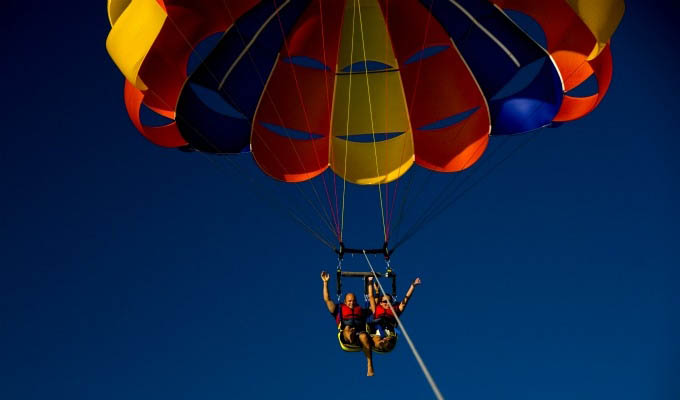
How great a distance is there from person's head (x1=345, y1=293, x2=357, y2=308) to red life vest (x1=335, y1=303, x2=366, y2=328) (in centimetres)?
6

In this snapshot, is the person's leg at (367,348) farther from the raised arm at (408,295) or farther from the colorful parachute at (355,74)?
the colorful parachute at (355,74)

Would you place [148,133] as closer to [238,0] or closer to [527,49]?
[238,0]

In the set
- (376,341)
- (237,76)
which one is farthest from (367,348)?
(237,76)

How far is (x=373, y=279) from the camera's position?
935cm

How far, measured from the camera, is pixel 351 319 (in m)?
9.12

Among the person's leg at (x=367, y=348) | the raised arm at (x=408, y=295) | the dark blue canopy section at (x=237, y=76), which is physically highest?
the dark blue canopy section at (x=237, y=76)

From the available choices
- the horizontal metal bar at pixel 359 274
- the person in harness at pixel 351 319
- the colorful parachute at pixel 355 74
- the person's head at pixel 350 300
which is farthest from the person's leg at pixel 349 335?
the colorful parachute at pixel 355 74

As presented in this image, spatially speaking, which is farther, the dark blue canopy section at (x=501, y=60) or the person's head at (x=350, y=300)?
the dark blue canopy section at (x=501, y=60)

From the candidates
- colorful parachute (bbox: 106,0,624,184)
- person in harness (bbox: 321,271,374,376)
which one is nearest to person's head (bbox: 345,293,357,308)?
person in harness (bbox: 321,271,374,376)

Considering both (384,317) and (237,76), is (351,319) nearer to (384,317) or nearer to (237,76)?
(384,317)

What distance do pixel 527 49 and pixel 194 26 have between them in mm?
4129

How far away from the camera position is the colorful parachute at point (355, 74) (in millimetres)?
9594

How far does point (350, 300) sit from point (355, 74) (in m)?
3.40

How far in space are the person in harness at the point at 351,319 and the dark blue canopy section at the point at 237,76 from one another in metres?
2.38
